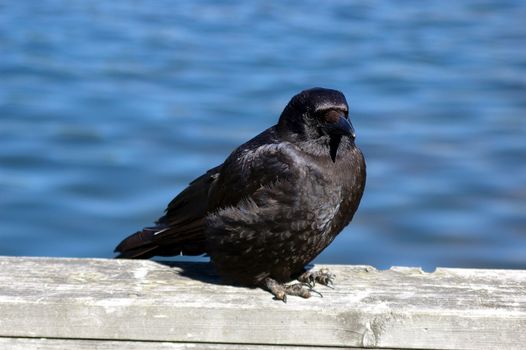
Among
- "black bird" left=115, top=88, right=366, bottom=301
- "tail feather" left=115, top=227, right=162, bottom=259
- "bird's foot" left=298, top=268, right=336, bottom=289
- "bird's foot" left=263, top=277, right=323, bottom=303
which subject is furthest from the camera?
"tail feather" left=115, top=227, right=162, bottom=259

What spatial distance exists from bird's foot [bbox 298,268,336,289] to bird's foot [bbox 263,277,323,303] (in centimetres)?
3

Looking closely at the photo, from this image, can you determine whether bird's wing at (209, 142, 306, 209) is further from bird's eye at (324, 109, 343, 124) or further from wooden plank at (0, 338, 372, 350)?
wooden plank at (0, 338, 372, 350)

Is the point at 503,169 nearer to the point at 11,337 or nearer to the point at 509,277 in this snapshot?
the point at 509,277

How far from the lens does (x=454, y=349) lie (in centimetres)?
323

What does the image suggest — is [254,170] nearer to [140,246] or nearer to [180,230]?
[180,230]

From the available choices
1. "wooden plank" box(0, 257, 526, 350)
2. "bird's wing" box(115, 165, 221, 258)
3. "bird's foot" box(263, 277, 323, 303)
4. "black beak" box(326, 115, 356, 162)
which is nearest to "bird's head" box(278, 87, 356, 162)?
"black beak" box(326, 115, 356, 162)

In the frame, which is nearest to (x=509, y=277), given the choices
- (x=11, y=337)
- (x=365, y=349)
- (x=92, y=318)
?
(x=365, y=349)

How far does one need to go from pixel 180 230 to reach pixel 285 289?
2.72ft

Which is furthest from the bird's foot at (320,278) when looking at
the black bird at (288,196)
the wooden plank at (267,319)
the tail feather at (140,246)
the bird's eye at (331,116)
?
the tail feather at (140,246)

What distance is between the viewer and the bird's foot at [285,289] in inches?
137

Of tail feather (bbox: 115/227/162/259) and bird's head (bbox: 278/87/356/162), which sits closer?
bird's head (bbox: 278/87/356/162)

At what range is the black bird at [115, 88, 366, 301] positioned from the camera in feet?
12.6

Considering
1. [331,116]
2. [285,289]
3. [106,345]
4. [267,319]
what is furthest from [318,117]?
[106,345]

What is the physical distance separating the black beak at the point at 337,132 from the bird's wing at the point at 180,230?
1.68ft
